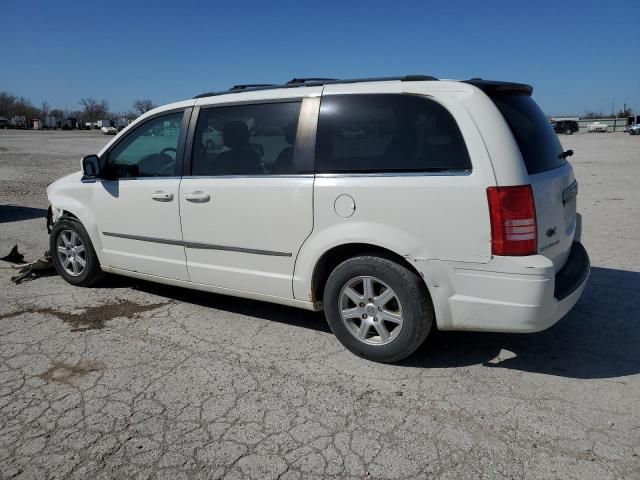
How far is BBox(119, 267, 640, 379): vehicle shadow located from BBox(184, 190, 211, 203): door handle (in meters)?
1.09

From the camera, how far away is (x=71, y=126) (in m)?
100

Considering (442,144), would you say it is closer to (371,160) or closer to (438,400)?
(371,160)

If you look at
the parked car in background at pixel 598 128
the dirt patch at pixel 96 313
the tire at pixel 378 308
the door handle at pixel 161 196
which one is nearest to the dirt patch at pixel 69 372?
the dirt patch at pixel 96 313

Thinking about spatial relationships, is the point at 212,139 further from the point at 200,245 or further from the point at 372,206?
the point at 372,206

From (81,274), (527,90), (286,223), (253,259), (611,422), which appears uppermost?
(527,90)

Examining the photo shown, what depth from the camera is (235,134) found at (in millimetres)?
4094

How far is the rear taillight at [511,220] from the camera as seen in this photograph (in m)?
2.98

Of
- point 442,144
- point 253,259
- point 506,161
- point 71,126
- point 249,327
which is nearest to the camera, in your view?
point 506,161

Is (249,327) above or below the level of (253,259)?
below

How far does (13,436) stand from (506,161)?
315 cm

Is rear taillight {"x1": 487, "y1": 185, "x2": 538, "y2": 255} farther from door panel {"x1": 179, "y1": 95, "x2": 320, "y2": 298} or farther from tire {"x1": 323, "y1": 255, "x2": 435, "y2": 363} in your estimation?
door panel {"x1": 179, "y1": 95, "x2": 320, "y2": 298}

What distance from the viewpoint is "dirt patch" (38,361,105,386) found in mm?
3404

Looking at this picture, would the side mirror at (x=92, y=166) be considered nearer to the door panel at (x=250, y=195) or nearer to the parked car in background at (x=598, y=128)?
the door panel at (x=250, y=195)

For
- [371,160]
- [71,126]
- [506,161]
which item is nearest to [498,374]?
[506,161]
